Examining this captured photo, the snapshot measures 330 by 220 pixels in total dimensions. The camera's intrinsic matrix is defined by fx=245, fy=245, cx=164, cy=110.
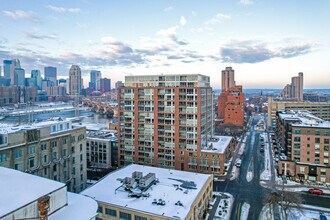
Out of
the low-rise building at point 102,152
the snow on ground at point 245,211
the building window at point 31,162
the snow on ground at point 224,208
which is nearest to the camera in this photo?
the building window at point 31,162

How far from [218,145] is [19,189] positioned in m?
54.1

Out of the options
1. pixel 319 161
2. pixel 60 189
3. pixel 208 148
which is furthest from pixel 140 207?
pixel 319 161

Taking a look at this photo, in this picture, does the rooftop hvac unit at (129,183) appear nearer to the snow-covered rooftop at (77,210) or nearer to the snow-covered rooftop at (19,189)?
the snow-covered rooftop at (77,210)

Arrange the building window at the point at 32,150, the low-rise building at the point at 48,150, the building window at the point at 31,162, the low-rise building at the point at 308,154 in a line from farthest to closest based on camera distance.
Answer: the low-rise building at the point at 308,154
the building window at the point at 31,162
the building window at the point at 32,150
the low-rise building at the point at 48,150

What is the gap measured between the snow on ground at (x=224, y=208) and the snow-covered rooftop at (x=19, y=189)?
26.8 metres

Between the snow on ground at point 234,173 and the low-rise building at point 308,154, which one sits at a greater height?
the low-rise building at point 308,154

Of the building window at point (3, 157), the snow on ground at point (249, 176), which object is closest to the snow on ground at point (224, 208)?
the snow on ground at point (249, 176)

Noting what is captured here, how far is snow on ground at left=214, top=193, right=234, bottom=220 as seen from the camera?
39812 millimetres

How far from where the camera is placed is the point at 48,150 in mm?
41000

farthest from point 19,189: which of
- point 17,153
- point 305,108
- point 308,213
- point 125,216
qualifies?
point 305,108

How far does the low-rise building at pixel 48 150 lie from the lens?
1394 inches

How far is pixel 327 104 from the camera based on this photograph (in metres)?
125

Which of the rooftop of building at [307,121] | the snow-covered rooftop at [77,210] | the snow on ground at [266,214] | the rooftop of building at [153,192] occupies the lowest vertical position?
the snow on ground at [266,214]

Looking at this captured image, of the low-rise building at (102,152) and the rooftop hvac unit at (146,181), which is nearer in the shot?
the rooftop hvac unit at (146,181)
